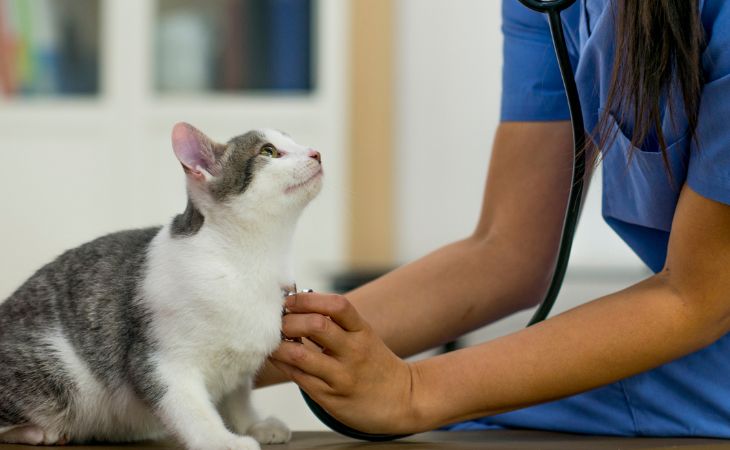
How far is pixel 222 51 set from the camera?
3.07 meters

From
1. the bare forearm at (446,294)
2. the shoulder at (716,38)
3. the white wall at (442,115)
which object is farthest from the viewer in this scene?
the white wall at (442,115)

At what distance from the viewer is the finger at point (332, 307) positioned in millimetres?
820

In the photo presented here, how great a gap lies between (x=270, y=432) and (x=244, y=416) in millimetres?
Answer: 51

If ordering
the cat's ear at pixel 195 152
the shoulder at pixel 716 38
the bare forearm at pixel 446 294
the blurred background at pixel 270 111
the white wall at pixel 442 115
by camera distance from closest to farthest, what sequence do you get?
the shoulder at pixel 716 38 < the cat's ear at pixel 195 152 < the bare forearm at pixel 446 294 < the blurred background at pixel 270 111 < the white wall at pixel 442 115

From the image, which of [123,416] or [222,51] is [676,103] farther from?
[222,51]

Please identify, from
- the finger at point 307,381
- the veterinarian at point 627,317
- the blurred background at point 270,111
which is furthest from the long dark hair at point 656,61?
the blurred background at point 270,111

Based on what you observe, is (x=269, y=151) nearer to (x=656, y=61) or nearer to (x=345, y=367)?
(x=345, y=367)

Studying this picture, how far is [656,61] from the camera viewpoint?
83cm

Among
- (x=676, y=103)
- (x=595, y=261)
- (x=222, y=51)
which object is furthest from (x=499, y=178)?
(x=222, y=51)

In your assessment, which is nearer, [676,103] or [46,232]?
[676,103]

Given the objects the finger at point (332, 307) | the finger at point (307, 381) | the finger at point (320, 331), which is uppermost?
the finger at point (332, 307)

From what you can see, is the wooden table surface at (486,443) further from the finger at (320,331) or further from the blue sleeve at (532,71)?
the blue sleeve at (532,71)

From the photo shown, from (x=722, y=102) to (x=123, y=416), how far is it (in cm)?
60

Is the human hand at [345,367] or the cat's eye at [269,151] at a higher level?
the cat's eye at [269,151]
